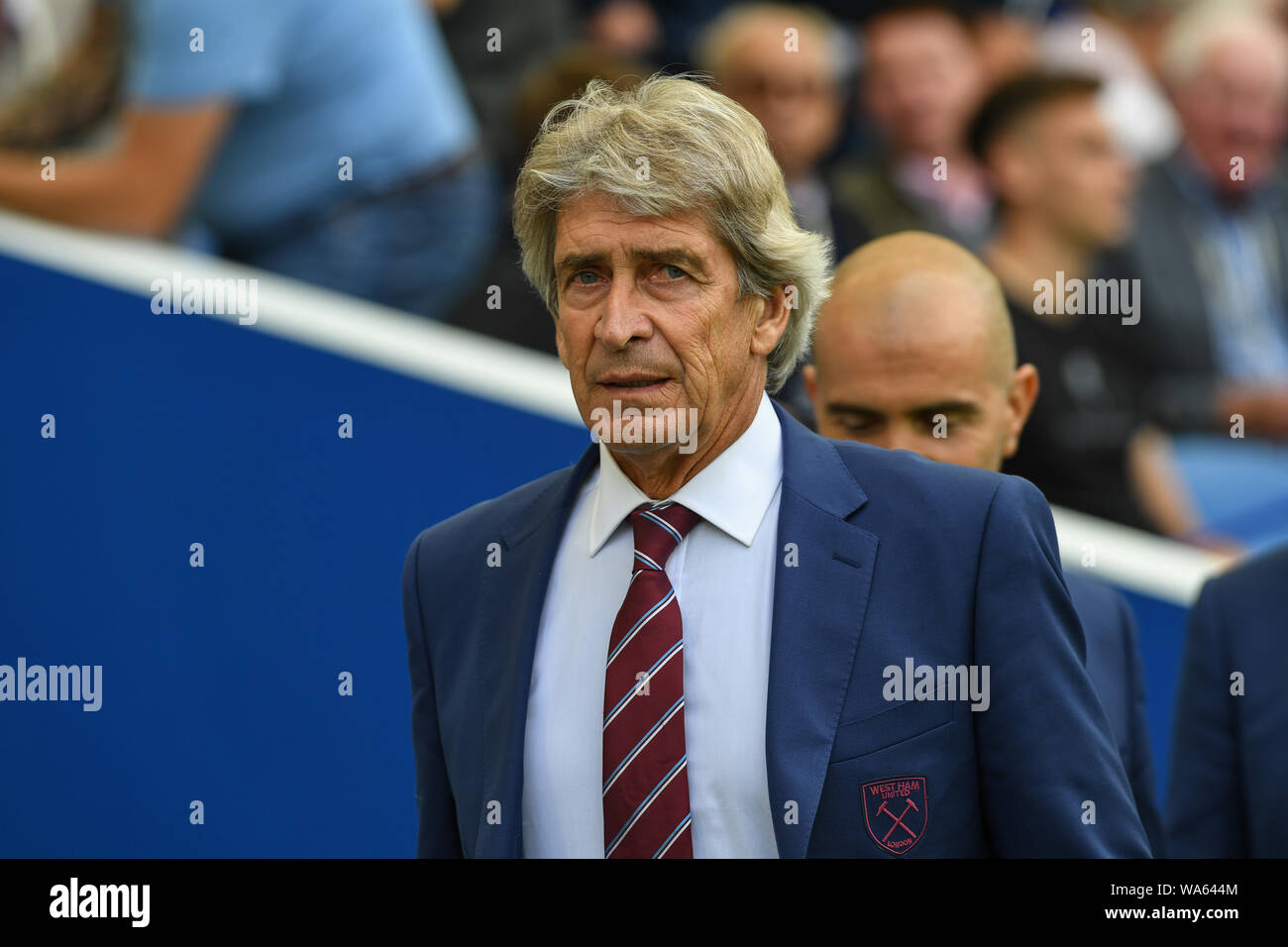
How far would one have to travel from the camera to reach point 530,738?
1.91m

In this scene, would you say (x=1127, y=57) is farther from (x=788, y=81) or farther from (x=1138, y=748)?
(x=1138, y=748)

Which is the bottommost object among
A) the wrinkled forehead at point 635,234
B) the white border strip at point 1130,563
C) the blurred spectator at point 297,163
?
the wrinkled forehead at point 635,234

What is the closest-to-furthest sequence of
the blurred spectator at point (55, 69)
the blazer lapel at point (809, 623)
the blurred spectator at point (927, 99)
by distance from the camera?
the blazer lapel at point (809, 623) → the blurred spectator at point (55, 69) → the blurred spectator at point (927, 99)

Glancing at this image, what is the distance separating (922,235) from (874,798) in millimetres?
1312

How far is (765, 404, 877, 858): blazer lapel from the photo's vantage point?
1.76 m

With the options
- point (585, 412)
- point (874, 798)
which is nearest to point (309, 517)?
point (585, 412)

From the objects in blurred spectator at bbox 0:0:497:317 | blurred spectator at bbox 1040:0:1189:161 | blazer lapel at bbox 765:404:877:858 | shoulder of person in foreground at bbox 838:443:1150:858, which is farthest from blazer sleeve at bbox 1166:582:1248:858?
blurred spectator at bbox 1040:0:1189:161

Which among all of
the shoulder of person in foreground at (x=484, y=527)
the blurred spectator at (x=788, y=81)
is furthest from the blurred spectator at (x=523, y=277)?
the shoulder of person in foreground at (x=484, y=527)

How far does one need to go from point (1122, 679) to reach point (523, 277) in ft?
6.68

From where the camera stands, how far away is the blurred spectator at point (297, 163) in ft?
13.7

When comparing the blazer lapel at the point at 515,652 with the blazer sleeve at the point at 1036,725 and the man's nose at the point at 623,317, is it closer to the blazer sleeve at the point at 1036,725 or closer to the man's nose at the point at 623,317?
the man's nose at the point at 623,317

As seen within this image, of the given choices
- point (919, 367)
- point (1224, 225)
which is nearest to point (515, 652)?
point (919, 367)

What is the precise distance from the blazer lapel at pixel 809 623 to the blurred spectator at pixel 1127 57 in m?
3.52

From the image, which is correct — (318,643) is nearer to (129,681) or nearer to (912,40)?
(129,681)
